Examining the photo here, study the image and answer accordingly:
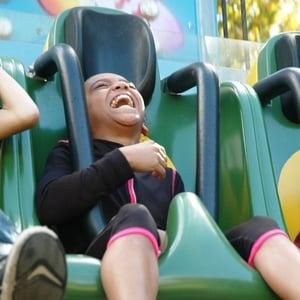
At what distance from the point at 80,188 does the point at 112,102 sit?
329mm

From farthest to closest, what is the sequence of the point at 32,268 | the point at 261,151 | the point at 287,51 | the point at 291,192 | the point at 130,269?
the point at 287,51 → the point at 291,192 → the point at 261,151 → the point at 130,269 → the point at 32,268

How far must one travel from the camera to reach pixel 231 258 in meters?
1.09

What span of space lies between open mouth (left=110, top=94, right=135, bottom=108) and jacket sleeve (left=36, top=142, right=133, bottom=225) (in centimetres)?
27

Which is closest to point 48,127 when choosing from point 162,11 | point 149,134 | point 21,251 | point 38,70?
point 38,70

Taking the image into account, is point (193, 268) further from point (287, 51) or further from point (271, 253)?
point (287, 51)

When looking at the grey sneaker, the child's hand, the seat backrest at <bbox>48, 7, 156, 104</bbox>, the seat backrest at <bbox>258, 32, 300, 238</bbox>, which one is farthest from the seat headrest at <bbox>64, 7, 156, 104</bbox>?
the grey sneaker

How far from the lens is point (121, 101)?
151 centimetres

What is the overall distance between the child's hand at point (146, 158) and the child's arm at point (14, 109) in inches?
7.2

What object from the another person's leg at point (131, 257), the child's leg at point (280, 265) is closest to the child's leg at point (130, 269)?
the another person's leg at point (131, 257)

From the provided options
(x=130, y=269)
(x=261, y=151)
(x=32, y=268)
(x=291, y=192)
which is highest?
(x=32, y=268)

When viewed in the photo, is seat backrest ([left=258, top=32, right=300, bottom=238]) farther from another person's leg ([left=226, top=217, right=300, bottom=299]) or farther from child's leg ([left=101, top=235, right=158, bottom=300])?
child's leg ([left=101, top=235, right=158, bottom=300])

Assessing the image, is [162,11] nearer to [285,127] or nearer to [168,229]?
[285,127]

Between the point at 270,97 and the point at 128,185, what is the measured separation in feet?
1.59

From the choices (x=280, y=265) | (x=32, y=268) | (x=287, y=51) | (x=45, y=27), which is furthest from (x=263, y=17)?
(x=32, y=268)
